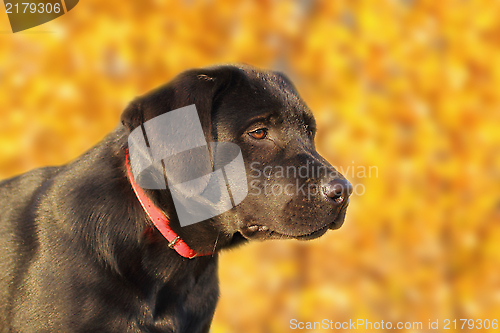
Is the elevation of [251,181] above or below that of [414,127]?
above

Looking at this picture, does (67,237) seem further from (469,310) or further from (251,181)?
(469,310)

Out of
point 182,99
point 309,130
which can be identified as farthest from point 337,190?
point 182,99

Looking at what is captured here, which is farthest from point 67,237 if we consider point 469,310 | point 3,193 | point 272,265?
point 469,310

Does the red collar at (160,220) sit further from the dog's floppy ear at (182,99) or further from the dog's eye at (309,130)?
the dog's eye at (309,130)

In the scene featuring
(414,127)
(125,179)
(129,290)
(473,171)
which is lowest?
(473,171)

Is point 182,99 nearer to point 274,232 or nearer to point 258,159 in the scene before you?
point 258,159

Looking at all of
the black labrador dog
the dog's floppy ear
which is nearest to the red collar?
the black labrador dog

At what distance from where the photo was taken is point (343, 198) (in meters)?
2.19

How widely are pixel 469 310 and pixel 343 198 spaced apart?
3184 millimetres

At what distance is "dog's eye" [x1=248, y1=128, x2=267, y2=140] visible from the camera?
226cm

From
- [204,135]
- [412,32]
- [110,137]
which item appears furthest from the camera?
[412,32]

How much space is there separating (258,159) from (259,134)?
149mm

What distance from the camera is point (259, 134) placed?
2271mm

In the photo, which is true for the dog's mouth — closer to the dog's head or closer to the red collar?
the dog's head
